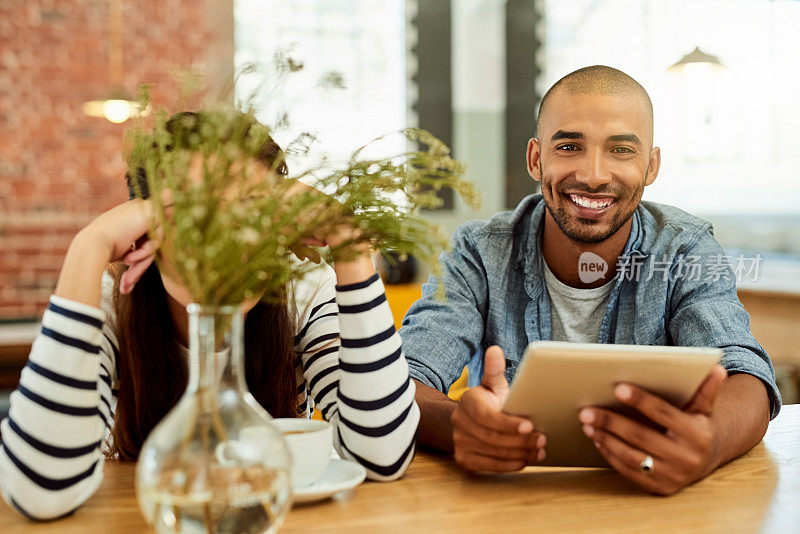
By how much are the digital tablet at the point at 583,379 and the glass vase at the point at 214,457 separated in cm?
31

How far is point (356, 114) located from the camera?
4.02 meters

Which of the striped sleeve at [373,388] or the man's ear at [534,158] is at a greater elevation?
the man's ear at [534,158]

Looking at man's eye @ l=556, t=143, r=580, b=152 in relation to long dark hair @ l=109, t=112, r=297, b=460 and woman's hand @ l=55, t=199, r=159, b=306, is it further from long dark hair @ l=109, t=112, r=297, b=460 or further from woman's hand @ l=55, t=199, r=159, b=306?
woman's hand @ l=55, t=199, r=159, b=306

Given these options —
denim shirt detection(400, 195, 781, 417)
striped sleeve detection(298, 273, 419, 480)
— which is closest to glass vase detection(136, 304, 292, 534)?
striped sleeve detection(298, 273, 419, 480)

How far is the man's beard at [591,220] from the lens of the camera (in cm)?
157

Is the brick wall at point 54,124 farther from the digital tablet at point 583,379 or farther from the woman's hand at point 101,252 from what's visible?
the digital tablet at point 583,379

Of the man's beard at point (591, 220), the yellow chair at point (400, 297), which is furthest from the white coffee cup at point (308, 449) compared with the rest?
the yellow chair at point (400, 297)

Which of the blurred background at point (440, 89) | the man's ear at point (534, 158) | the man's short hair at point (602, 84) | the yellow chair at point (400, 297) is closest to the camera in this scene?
the man's short hair at point (602, 84)

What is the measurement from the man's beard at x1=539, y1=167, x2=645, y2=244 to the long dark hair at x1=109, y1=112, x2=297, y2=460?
62 cm

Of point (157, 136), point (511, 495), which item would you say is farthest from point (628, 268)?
point (157, 136)

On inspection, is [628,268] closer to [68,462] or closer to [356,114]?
[68,462]

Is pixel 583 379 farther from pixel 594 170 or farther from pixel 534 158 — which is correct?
pixel 534 158

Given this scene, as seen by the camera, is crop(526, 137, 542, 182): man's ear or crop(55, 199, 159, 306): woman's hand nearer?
crop(55, 199, 159, 306): woman's hand

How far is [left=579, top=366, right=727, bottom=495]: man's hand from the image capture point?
3.04 feet
